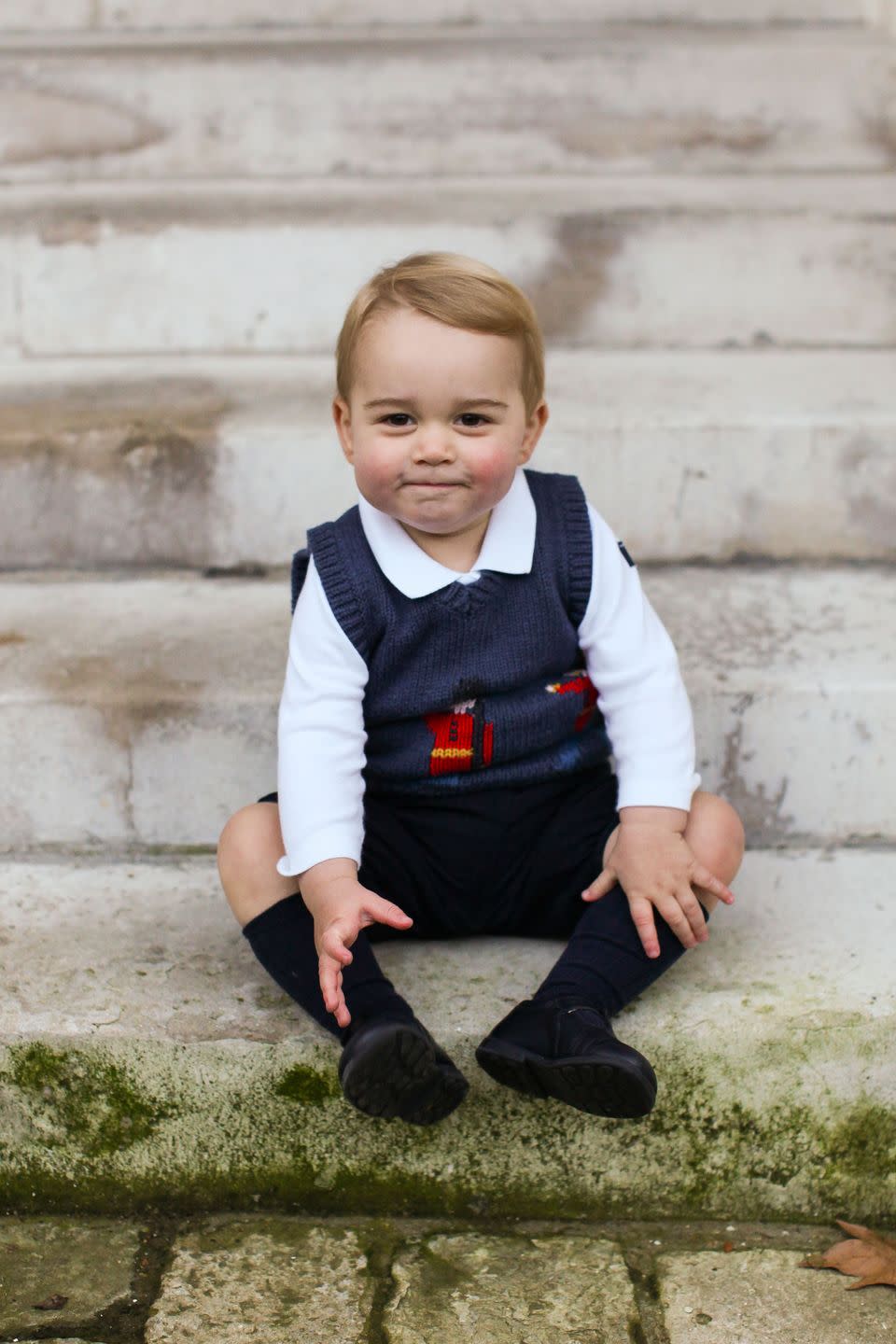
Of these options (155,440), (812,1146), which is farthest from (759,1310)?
(155,440)

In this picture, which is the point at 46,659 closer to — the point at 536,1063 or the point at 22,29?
the point at 536,1063

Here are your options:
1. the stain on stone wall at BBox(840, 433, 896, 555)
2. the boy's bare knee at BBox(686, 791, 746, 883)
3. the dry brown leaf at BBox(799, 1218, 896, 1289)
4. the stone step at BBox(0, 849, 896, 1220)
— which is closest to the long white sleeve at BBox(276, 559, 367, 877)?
the stone step at BBox(0, 849, 896, 1220)

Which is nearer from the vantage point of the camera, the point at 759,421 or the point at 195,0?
the point at 759,421

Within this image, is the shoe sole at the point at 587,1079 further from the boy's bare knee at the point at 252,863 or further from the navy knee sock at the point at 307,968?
the boy's bare knee at the point at 252,863

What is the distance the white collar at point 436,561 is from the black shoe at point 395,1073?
56 centimetres

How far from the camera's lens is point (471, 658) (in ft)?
6.05

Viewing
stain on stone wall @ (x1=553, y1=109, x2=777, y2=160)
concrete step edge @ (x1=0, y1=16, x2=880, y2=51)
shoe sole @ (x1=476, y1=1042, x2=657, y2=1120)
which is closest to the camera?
shoe sole @ (x1=476, y1=1042, x2=657, y2=1120)

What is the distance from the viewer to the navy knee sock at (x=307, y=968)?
1661mm

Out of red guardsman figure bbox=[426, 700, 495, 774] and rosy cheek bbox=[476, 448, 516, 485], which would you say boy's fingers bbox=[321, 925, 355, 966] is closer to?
red guardsman figure bbox=[426, 700, 495, 774]

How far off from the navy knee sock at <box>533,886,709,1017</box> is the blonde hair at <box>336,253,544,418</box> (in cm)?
67

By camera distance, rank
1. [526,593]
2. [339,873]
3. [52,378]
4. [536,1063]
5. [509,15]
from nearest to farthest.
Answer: [536,1063]
[339,873]
[526,593]
[52,378]
[509,15]

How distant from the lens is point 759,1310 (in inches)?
61.8

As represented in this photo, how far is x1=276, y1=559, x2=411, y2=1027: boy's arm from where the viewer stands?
1669 millimetres

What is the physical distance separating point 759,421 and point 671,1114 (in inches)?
51.5
